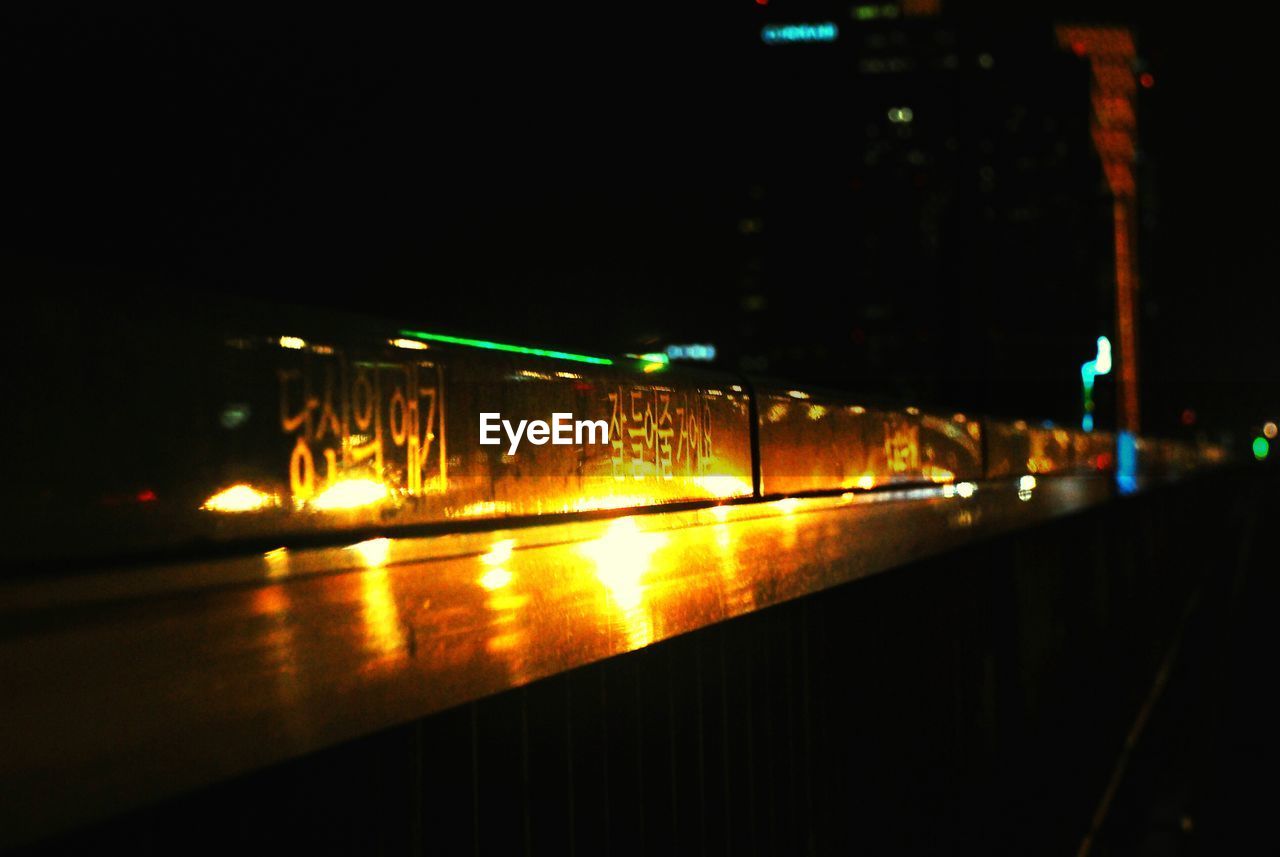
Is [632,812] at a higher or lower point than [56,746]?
lower

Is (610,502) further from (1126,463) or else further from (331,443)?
(1126,463)

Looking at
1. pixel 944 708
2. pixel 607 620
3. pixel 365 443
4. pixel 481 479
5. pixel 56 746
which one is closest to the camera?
pixel 56 746

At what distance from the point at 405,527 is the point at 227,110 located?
417 cm

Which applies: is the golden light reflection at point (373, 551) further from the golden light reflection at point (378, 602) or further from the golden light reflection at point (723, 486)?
Result: the golden light reflection at point (723, 486)

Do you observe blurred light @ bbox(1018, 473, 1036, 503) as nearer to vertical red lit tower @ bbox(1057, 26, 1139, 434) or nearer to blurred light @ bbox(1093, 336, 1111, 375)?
vertical red lit tower @ bbox(1057, 26, 1139, 434)

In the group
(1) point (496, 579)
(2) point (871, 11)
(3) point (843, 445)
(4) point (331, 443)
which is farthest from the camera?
(2) point (871, 11)

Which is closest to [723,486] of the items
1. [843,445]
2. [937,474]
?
[843,445]

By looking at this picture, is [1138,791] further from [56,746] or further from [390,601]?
[56,746]

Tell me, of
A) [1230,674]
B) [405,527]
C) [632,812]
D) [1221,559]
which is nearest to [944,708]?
[632,812]

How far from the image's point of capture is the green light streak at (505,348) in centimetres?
253

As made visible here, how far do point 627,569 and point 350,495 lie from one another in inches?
46.8

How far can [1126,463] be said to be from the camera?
18.7 m

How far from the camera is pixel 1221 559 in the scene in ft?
89.8

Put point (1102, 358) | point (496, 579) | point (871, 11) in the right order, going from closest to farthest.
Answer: point (496, 579), point (871, 11), point (1102, 358)
